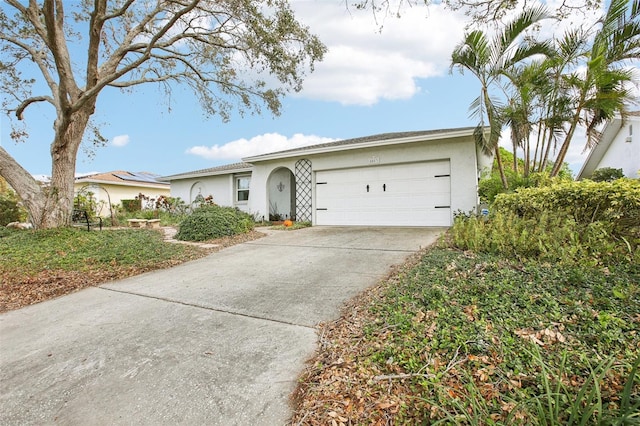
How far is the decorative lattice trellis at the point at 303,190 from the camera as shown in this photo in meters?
11.2

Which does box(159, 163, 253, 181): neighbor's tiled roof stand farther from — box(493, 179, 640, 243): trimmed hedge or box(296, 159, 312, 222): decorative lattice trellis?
box(493, 179, 640, 243): trimmed hedge

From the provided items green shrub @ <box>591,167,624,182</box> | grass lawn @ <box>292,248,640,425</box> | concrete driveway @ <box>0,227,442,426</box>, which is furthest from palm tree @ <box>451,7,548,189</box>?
grass lawn @ <box>292,248,640,425</box>

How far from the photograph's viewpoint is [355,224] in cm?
1008

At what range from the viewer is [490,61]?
807 centimetres

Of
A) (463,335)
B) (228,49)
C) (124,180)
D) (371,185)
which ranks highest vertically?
(228,49)

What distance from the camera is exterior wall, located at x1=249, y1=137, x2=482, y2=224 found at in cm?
845

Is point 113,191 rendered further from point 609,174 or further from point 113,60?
point 609,174

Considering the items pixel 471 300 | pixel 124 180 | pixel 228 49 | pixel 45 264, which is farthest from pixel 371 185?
pixel 124 180

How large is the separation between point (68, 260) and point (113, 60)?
20.8ft

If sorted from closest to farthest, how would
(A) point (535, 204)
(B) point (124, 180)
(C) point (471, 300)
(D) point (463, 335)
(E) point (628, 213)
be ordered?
(D) point (463, 335) < (C) point (471, 300) < (E) point (628, 213) < (A) point (535, 204) < (B) point (124, 180)

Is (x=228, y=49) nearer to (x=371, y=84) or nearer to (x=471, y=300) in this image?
(x=371, y=84)

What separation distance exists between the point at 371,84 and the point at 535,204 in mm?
4881

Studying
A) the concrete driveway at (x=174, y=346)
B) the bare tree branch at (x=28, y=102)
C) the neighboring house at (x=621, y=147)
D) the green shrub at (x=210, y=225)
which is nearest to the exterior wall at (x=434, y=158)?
the green shrub at (x=210, y=225)

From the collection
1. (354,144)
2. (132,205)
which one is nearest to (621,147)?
(354,144)
